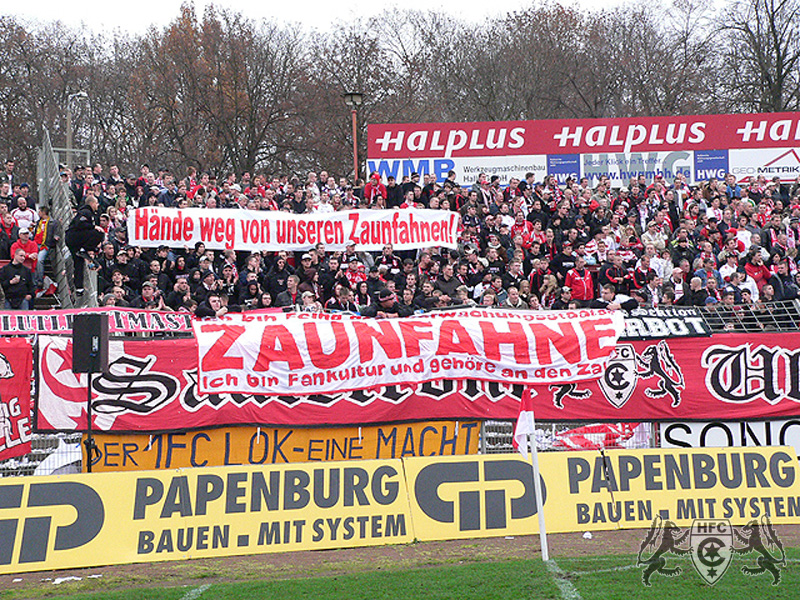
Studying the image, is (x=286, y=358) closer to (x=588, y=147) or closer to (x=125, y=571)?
Answer: (x=125, y=571)

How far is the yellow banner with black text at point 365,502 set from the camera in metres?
10.2

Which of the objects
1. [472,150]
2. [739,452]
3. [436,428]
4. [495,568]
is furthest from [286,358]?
[472,150]

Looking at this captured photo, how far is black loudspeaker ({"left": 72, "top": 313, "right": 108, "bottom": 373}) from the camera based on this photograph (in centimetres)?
1112

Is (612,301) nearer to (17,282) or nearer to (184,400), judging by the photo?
(184,400)

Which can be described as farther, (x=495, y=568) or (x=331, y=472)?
(x=331, y=472)

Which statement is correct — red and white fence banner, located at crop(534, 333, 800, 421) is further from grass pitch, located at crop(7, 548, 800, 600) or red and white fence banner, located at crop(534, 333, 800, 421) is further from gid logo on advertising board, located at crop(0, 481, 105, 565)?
gid logo on advertising board, located at crop(0, 481, 105, 565)

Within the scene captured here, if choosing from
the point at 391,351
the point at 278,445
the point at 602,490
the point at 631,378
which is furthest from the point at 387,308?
the point at 602,490

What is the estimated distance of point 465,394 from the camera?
1330cm

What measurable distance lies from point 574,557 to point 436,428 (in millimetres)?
3355

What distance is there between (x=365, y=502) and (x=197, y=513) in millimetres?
1909

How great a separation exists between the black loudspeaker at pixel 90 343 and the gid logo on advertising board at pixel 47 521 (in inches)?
57.2

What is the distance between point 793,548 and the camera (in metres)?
10.5

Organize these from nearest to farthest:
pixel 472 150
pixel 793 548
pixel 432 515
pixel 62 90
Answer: pixel 793 548, pixel 432 515, pixel 472 150, pixel 62 90

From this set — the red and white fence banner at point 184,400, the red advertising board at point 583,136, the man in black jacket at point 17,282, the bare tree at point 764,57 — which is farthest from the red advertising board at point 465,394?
the bare tree at point 764,57
